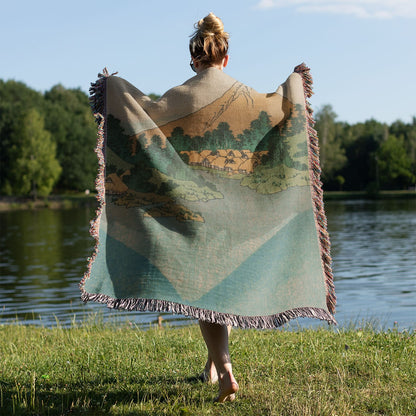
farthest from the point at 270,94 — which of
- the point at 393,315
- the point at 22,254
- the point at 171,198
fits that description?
the point at 22,254

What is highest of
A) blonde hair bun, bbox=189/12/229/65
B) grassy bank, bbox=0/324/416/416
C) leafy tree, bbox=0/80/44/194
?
leafy tree, bbox=0/80/44/194

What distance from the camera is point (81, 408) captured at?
3613 millimetres

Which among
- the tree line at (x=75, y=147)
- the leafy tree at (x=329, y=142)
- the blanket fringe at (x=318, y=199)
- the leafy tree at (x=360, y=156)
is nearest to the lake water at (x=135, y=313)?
the blanket fringe at (x=318, y=199)

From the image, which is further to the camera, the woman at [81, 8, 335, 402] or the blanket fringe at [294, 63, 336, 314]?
the blanket fringe at [294, 63, 336, 314]

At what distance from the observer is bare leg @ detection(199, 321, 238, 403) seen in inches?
139

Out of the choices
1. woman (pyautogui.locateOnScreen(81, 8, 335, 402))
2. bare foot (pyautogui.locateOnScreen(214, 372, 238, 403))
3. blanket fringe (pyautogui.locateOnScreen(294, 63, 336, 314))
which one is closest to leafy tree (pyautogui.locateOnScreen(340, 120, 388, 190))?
blanket fringe (pyautogui.locateOnScreen(294, 63, 336, 314))

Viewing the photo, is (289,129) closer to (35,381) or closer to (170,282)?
(170,282)

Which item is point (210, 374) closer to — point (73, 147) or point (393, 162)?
point (73, 147)

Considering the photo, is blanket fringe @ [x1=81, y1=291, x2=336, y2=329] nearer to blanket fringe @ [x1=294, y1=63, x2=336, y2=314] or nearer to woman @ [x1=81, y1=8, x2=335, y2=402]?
woman @ [x1=81, y1=8, x2=335, y2=402]

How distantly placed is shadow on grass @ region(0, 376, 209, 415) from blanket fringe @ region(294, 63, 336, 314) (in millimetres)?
996

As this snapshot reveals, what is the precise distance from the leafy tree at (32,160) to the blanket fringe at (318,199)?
55582 millimetres

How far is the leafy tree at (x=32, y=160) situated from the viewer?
188 ft

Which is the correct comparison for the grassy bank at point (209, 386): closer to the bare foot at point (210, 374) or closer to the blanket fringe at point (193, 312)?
the bare foot at point (210, 374)

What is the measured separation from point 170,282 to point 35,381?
53.0 inches
